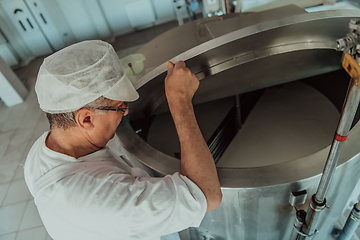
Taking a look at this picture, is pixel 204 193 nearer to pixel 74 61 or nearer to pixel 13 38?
pixel 74 61

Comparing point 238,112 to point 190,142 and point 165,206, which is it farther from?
point 165,206

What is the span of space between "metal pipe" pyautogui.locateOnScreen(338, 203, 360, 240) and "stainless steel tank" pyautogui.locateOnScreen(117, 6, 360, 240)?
0.08m

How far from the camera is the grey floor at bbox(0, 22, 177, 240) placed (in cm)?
237

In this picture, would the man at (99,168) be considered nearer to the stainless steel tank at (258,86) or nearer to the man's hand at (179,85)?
the man's hand at (179,85)

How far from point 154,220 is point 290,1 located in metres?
2.78

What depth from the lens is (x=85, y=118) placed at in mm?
843

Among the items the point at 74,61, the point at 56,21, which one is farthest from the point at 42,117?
the point at 74,61

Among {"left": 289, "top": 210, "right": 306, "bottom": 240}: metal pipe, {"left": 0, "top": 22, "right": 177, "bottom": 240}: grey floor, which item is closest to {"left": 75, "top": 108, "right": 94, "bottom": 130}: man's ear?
{"left": 289, "top": 210, "right": 306, "bottom": 240}: metal pipe

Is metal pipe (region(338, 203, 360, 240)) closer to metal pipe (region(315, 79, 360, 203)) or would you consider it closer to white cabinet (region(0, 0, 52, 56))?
metal pipe (region(315, 79, 360, 203))

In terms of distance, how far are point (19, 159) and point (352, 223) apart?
11.8ft

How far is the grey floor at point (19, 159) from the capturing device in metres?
2.37

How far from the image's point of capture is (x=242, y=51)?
1312 mm

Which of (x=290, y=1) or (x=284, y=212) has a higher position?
(x=290, y=1)

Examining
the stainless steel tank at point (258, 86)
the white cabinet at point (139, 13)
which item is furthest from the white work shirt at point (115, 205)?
the white cabinet at point (139, 13)
